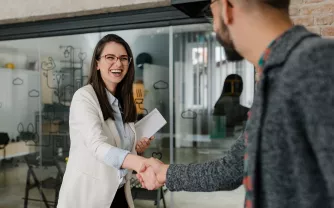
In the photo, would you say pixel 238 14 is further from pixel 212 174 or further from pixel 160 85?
pixel 160 85

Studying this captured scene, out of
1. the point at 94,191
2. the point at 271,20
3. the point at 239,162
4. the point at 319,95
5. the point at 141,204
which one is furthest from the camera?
the point at 141,204

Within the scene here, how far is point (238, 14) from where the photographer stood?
0.80 metres

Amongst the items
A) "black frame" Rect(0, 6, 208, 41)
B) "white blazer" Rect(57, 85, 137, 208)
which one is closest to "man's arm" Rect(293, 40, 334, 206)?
"white blazer" Rect(57, 85, 137, 208)

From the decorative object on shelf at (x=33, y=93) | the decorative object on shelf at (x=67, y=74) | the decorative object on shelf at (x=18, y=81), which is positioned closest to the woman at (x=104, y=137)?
the decorative object on shelf at (x=67, y=74)

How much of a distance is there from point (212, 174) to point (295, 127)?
590mm

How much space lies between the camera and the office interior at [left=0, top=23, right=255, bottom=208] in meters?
2.68

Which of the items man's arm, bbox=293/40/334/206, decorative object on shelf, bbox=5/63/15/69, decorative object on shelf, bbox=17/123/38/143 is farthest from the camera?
decorative object on shelf, bbox=5/63/15/69

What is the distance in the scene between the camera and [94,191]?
1.67m

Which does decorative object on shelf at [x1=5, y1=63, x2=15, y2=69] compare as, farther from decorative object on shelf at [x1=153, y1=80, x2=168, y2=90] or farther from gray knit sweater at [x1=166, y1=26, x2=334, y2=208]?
gray knit sweater at [x1=166, y1=26, x2=334, y2=208]

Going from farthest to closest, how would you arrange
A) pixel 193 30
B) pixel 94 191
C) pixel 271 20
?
pixel 193 30
pixel 94 191
pixel 271 20

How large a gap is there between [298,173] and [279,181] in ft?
0.14

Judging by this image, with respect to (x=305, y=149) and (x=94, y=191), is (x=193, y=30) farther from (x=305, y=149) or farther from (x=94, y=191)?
(x=305, y=149)

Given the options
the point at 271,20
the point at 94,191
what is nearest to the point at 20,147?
the point at 94,191

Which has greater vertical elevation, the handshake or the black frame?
the black frame
